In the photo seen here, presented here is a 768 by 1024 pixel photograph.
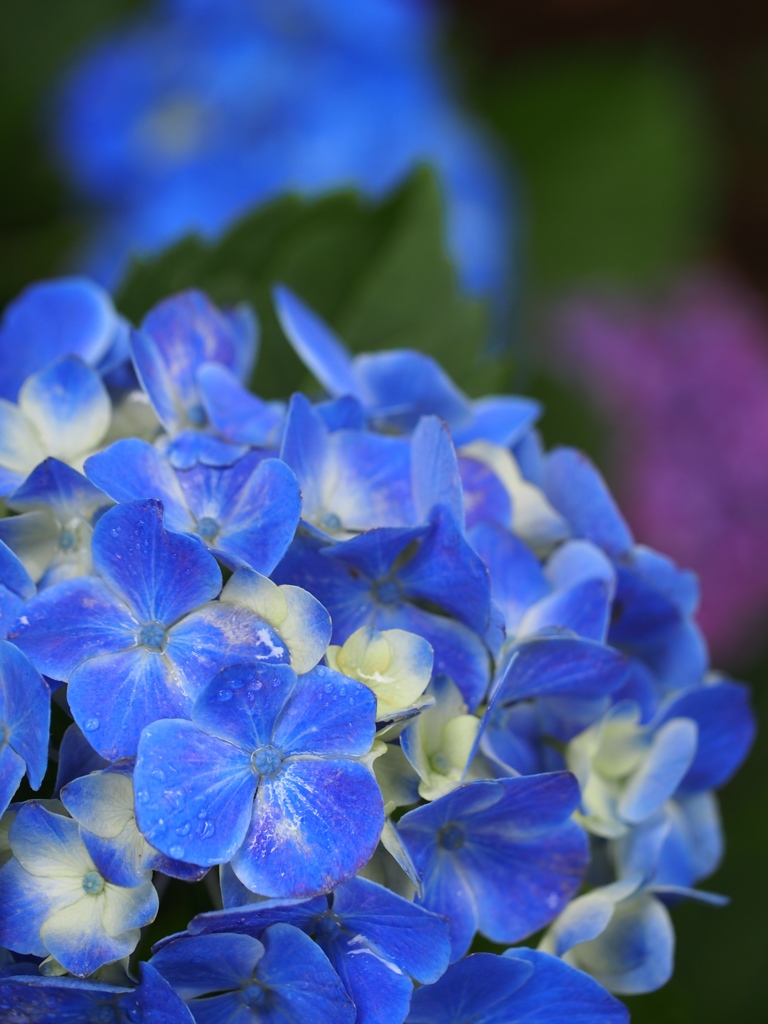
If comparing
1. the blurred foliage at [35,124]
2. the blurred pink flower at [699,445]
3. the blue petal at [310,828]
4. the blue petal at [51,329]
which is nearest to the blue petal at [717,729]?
the blue petal at [310,828]

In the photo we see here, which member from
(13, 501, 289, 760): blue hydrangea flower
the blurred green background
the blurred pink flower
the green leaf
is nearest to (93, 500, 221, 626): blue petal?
(13, 501, 289, 760): blue hydrangea flower

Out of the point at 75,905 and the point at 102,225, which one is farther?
the point at 102,225

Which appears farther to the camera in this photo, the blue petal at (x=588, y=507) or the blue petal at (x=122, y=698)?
the blue petal at (x=588, y=507)

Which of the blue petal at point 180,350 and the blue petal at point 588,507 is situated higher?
the blue petal at point 180,350

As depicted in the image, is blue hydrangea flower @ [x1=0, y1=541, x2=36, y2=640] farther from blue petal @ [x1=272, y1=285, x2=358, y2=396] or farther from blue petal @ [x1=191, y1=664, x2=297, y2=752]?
blue petal @ [x1=272, y1=285, x2=358, y2=396]

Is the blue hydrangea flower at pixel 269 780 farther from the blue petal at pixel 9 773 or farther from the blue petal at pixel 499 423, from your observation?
the blue petal at pixel 499 423

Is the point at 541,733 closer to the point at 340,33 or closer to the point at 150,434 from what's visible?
the point at 150,434

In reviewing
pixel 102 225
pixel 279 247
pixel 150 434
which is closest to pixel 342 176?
pixel 102 225
